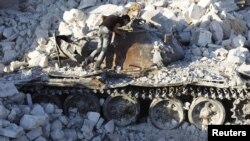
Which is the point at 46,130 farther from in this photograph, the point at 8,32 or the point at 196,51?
the point at 8,32

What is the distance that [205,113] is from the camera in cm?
1362

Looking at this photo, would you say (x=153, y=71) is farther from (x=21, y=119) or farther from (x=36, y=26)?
(x=36, y=26)

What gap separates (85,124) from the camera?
13367 millimetres

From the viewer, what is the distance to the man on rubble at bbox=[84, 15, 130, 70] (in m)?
14.1

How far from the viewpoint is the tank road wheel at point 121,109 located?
1382 cm

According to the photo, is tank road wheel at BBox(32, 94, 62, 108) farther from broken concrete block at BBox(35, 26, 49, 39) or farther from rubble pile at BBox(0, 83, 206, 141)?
broken concrete block at BBox(35, 26, 49, 39)

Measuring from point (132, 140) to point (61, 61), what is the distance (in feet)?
8.39

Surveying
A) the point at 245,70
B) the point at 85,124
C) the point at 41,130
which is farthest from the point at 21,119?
the point at 245,70

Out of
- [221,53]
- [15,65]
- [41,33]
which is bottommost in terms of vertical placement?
[15,65]

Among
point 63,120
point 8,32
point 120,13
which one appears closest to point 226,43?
point 120,13

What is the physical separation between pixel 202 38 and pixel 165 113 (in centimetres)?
287

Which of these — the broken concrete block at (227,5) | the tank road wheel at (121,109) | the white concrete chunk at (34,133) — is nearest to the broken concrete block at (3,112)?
the white concrete chunk at (34,133)

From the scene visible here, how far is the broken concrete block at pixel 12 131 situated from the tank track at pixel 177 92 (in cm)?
212

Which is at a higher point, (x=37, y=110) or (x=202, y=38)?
(x=202, y=38)
